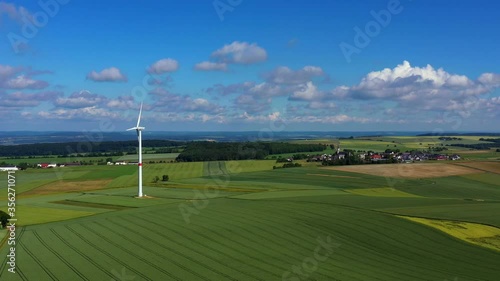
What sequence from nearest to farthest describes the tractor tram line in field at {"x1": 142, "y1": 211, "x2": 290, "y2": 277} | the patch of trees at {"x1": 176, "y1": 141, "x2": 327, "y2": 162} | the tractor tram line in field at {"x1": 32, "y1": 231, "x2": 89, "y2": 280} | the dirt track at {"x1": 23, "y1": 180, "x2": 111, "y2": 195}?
the tractor tram line in field at {"x1": 32, "y1": 231, "x2": 89, "y2": 280} → the tractor tram line in field at {"x1": 142, "y1": 211, "x2": 290, "y2": 277} → the dirt track at {"x1": 23, "y1": 180, "x2": 111, "y2": 195} → the patch of trees at {"x1": 176, "y1": 141, "x2": 327, "y2": 162}

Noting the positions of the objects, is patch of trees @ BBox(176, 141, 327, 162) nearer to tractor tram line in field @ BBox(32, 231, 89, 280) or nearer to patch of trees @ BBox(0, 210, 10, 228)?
patch of trees @ BBox(0, 210, 10, 228)

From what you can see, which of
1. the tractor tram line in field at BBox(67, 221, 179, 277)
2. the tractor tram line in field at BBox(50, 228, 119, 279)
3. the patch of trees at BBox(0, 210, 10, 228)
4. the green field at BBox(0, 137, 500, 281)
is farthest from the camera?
the patch of trees at BBox(0, 210, 10, 228)

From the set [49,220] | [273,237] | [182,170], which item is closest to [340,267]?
[273,237]

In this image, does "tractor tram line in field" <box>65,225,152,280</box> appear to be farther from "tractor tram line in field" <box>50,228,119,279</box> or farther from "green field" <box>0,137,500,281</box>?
"tractor tram line in field" <box>50,228,119,279</box>

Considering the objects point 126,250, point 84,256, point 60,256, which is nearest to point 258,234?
point 126,250

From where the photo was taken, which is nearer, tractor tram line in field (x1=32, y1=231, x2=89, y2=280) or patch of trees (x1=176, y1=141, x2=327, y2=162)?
tractor tram line in field (x1=32, y1=231, x2=89, y2=280)

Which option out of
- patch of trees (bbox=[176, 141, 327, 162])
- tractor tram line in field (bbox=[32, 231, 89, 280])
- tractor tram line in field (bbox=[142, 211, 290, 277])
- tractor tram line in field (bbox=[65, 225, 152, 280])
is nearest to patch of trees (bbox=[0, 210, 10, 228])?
tractor tram line in field (bbox=[32, 231, 89, 280])

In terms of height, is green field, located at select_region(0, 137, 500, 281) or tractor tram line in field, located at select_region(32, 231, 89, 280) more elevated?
tractor tram line in field, located at select_region(32, 231, 89, 280)

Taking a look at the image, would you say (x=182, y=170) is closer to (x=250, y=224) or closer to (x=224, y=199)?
(x=224, y=199)

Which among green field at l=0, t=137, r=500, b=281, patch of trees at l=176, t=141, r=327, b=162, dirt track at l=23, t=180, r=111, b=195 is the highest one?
patch of trees at l=176, t=141, r=327, b=162
